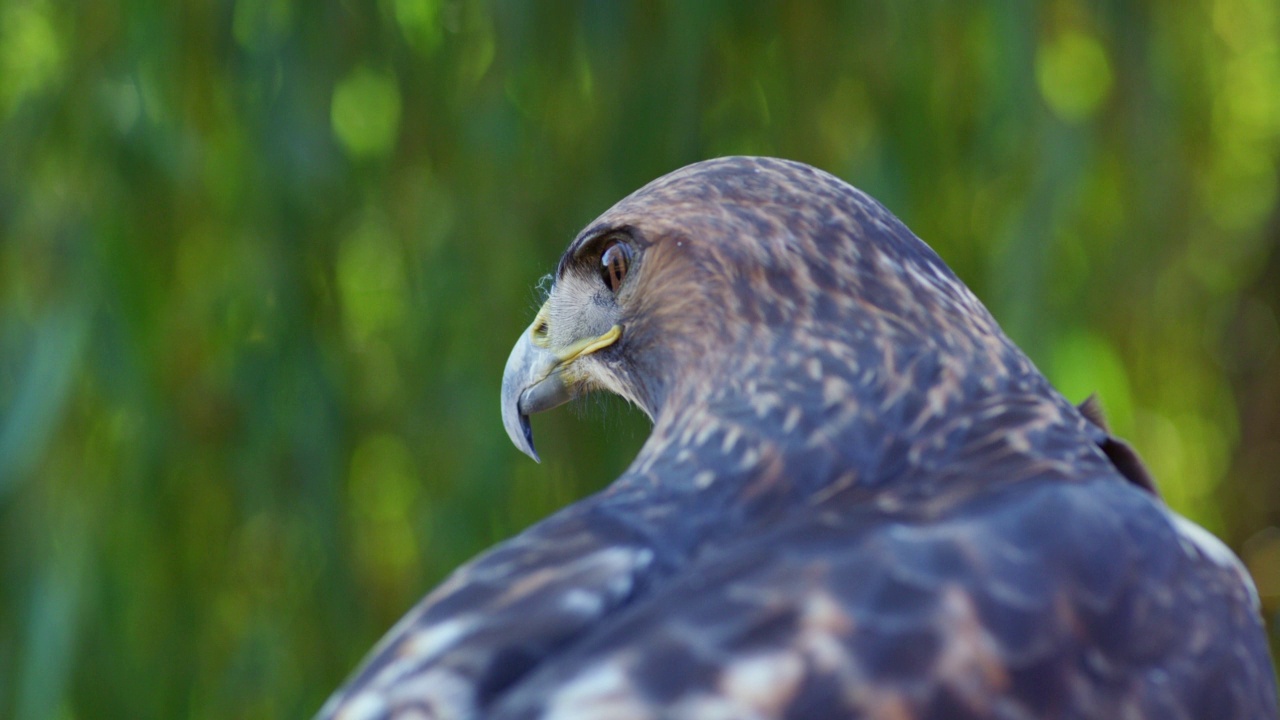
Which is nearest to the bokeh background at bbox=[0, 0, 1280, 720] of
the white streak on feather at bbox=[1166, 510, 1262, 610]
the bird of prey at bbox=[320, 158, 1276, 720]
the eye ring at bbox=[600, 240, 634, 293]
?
the eye ring at bbox=[600, 240, 634, 293]

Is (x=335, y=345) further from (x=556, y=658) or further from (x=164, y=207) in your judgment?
(x=556, y=658)

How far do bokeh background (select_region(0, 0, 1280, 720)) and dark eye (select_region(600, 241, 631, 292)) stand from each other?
0.72m

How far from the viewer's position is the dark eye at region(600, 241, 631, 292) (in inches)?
59.3

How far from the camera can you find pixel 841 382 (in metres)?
1.21

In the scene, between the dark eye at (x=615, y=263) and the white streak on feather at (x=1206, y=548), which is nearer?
the white streak on feather at (x=1206, y=548)

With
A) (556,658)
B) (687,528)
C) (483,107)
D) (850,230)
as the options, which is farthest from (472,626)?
(483,107)

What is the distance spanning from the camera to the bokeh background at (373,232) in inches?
90.7

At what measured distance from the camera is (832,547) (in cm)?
90

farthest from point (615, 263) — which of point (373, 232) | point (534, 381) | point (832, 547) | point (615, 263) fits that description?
point (373, 232)

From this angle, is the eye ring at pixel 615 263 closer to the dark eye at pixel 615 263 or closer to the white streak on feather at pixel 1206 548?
the dark eye at pixel 615 263

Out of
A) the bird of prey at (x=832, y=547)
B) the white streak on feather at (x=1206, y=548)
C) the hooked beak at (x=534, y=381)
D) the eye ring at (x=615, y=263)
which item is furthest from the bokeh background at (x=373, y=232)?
the white streak on feather at (x=1206, y=548)

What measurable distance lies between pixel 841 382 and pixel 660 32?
4.29 feet

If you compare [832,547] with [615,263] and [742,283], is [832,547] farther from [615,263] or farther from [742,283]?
[615,263]

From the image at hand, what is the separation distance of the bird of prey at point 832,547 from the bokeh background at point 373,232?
92cm
